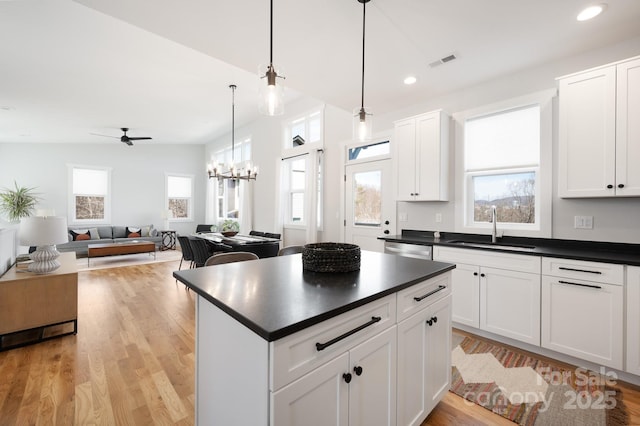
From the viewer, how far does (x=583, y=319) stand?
7.45ft

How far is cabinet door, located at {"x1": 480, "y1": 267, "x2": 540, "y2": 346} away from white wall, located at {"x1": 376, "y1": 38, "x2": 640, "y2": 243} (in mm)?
Answer: 731

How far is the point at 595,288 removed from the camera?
7.23ft

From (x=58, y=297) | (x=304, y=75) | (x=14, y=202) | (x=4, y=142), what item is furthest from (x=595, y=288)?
(x=4, y=142)

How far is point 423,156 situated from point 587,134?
4.85 ft

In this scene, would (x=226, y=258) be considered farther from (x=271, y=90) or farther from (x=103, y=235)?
(x=103, y=235)

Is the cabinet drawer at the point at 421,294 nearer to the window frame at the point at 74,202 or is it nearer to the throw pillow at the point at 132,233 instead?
the throw pillow at the point at 132,233

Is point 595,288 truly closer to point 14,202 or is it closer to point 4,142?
point 14,202

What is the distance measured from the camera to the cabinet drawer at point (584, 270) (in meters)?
2.13

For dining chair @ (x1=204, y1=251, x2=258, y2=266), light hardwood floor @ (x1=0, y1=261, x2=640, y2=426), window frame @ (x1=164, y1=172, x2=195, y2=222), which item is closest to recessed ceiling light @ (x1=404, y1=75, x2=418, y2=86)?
dining chair @ (x1=204, y1=251, x2=258, y2=266)

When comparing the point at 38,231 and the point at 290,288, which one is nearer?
the point at 290,288

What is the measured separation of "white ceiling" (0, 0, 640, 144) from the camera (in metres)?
2.16

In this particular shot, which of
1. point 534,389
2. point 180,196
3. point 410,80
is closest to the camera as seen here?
point 534,389

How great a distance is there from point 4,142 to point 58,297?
7.18 metres

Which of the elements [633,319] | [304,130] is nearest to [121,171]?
[304,130]
